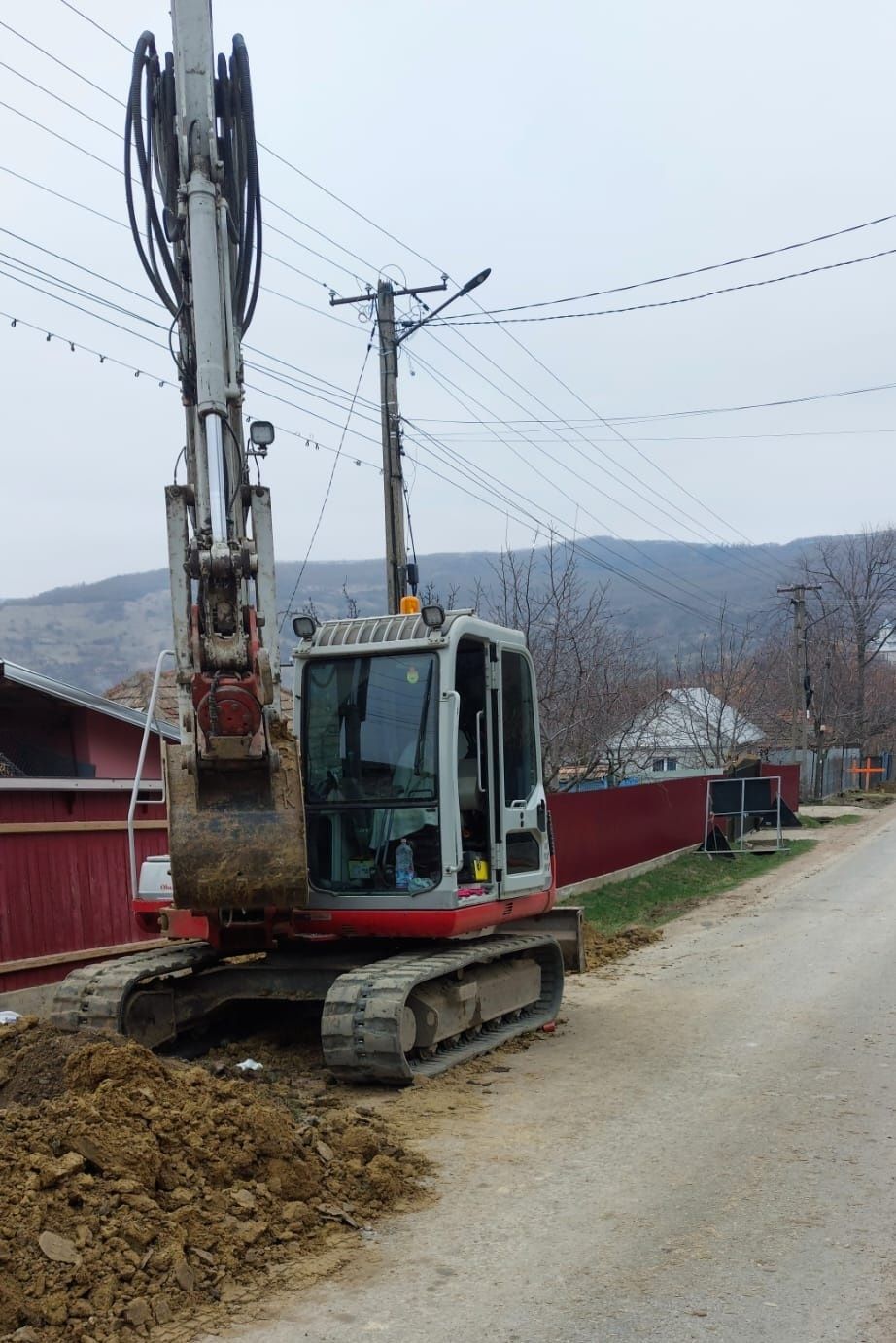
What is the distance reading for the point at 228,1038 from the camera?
916 centimetres

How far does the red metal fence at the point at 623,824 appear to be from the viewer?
18625 mm

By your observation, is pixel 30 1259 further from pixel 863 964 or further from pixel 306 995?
pixel 863 964

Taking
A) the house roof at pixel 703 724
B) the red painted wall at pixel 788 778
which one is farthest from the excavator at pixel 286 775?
the red painted wall at pixel 788 778

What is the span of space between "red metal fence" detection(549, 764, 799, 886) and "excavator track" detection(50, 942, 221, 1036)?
29.3ft

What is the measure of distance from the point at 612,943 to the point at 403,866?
6.52 meters

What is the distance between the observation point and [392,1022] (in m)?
7.51

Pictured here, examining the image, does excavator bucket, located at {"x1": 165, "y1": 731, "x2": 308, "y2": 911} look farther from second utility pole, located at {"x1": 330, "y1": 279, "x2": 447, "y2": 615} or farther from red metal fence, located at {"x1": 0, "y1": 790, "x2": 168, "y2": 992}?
second utility pole, located at {"x1": 330, "y1": 279, "x2": 447, "y2": 615}

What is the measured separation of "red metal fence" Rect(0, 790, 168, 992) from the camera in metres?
10.4

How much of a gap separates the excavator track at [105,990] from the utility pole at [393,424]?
645 centimetres

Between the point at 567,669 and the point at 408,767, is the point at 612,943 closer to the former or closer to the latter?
the point at 408,767

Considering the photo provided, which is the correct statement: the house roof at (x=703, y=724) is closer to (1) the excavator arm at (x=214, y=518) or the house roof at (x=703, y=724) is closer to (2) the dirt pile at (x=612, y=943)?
(2) the dirt pile at (x=612, y=943)

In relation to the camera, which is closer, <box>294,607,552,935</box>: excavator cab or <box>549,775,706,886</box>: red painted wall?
<box>294,607,552,935</box>: excavator cab

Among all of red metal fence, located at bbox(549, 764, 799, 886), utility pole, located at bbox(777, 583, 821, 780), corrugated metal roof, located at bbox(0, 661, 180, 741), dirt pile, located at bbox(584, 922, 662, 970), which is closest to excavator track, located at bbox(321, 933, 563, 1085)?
corrugated metal roof, located at bbox(0, 661, 180, 741)

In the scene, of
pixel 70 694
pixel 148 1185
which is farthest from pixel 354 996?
pixel 70 694
